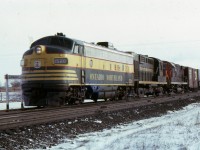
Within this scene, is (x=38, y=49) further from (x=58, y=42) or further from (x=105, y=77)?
(x=105, y=77)

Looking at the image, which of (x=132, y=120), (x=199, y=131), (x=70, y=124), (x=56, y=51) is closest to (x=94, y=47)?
(x=56, y=51)

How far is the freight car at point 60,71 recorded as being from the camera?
17719 mm

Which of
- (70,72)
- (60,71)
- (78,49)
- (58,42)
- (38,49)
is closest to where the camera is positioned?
(60,71)

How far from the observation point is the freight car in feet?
58.1

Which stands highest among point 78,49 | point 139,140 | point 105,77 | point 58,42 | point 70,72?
point 58,42

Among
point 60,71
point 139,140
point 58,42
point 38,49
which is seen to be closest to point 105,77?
point 58,42

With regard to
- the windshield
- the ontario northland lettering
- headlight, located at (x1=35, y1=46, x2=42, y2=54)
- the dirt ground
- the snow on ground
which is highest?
the windshield

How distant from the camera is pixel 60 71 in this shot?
17703mm

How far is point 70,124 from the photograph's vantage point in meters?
12.6

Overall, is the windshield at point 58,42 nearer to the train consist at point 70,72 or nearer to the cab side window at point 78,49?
the train consist at point 70,72

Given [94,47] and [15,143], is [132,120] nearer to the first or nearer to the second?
[94,47]

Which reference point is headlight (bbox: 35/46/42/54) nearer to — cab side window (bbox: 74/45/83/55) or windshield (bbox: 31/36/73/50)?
windshield (bbox: 31/36/73/50)

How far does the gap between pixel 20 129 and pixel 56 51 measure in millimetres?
7785

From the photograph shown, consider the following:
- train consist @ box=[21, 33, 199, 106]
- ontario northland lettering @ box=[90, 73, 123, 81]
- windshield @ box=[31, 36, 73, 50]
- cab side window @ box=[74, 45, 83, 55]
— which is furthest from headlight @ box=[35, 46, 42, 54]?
ontario northland lettering @ box=[90, 73, 123, 81]
